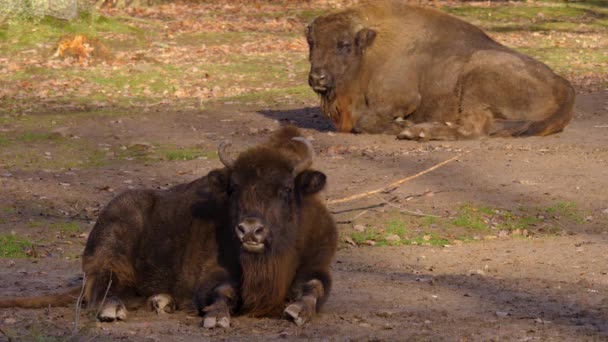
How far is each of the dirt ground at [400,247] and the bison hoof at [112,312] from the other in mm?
78

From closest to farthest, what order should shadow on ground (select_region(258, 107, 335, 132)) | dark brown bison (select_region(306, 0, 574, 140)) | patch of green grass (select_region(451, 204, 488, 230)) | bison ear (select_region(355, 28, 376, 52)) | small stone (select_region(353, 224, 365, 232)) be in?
1. small stone (select_region(353, 224, 365, 232))
2. patch of green grass (select_region(451, 204, 488, 230))
3. dark brown bison (select_region(306, 0, 574, 140))
4. bison ear (select_region(355, 28, 376, 52))
5. shadow on ground (select_region(258, 107, 335, 132))

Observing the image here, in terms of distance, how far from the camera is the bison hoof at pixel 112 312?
7.09 meters

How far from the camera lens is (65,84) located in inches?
748

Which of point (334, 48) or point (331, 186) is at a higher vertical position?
point (334, 48)

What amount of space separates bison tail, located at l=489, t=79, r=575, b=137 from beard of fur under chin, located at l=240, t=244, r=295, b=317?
7897 millimetres

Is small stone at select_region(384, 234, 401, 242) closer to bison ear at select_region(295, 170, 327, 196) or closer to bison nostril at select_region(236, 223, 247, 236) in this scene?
bison ear at select_region(295, 170, 327, 196)

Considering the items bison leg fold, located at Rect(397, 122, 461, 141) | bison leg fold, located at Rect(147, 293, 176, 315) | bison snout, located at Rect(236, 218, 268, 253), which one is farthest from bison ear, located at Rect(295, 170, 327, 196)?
bison leg fold, located at Rect(397, 122, 461, 141)

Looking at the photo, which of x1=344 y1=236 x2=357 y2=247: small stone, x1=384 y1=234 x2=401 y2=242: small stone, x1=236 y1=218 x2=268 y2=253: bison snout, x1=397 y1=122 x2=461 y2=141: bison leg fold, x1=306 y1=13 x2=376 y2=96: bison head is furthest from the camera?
x1=306 y1=13 x2=376 y2=96: bison head

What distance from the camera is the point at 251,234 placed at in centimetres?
679

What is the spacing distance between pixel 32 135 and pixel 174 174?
306cm

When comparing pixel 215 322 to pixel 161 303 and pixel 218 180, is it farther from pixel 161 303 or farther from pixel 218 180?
pixel 218 180

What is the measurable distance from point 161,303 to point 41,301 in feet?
2.62

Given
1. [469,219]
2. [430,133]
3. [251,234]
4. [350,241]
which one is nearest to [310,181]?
[251,234]

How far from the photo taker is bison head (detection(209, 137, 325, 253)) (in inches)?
272
